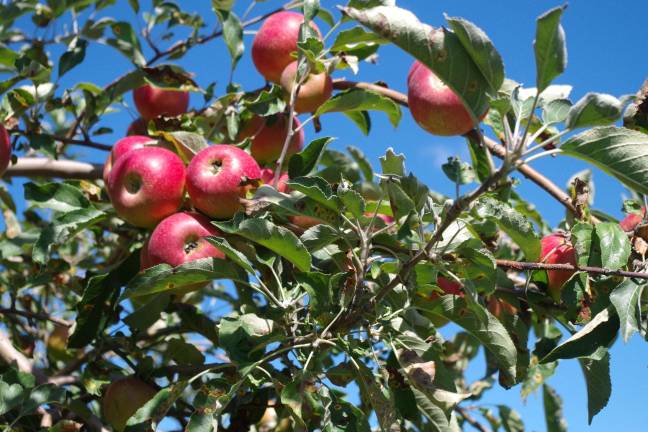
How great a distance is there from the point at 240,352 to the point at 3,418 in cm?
84

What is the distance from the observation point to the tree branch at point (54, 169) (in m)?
2.34

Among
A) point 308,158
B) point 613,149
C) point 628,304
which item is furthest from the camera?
point 308,158

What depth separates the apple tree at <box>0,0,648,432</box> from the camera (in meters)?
1.23

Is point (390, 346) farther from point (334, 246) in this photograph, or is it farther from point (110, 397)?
point (110, 397)

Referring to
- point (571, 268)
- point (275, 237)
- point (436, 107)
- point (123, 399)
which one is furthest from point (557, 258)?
point (123, 399)

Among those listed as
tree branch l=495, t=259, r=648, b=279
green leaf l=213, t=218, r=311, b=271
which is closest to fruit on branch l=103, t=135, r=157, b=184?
green leaf l=213, t=218, r=311, b=271

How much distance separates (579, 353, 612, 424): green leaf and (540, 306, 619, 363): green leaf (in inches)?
2.5

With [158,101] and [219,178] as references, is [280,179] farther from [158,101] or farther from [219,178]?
[158,101]

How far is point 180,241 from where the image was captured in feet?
5.43

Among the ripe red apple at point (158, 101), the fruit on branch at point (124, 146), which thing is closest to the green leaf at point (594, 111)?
the fruit on branch at point (124, 146)

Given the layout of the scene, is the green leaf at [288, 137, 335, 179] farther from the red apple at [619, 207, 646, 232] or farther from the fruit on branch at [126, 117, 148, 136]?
the fruit on branch at [126, 117, 148, 136]

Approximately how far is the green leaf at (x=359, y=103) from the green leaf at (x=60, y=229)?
69cm

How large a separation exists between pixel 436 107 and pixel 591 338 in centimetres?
58

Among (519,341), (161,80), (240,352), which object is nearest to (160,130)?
(161,80)
